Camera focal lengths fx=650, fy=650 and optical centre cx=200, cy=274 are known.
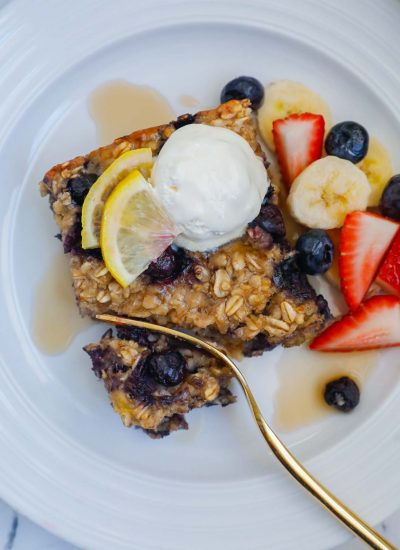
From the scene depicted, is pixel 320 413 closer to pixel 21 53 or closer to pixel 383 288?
pixel 383 288

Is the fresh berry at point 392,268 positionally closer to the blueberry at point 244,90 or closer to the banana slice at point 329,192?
the banana slice at point 329,192

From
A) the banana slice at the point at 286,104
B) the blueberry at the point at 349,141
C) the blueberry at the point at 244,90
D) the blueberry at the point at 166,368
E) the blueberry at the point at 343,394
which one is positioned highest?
the blueberry at the point at 244,90

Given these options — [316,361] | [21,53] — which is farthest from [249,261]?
[21,53]

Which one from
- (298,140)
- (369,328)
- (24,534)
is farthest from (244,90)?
(24,534)

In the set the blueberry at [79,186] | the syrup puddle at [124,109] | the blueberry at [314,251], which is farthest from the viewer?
the syrup puddle at [124,109]

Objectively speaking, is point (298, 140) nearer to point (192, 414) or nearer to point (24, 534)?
point (192, 414)

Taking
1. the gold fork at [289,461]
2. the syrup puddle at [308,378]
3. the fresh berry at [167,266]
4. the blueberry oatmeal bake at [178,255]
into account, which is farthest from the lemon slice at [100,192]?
the syrup puddle at [308,378]
